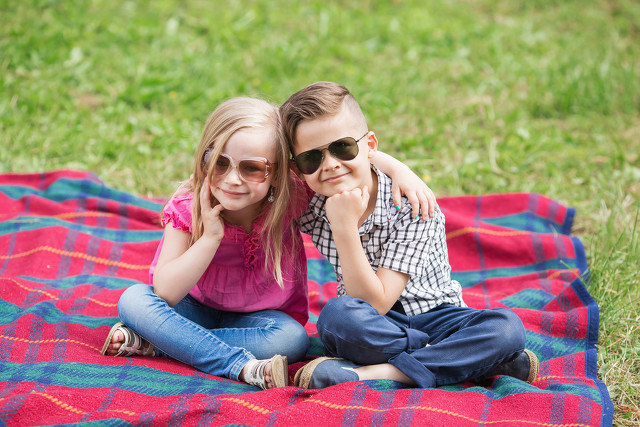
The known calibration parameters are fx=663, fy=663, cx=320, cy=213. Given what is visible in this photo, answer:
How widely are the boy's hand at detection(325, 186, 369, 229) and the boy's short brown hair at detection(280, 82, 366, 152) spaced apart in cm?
31

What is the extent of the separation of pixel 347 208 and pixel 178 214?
0.73m

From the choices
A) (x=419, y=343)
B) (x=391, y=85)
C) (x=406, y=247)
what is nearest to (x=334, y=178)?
(x=406, y=247)

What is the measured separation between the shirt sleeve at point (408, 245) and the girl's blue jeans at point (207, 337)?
20.2 inches

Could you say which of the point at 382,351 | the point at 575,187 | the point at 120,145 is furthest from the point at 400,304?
the point at 120,145

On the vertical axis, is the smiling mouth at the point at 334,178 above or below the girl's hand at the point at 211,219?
above

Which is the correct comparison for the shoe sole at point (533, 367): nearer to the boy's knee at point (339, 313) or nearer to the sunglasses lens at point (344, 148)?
the boy's knee at point (339, 313)

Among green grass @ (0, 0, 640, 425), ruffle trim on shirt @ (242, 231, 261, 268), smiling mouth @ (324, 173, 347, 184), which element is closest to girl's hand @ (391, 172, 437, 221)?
smiling mouth @ (324, 173, 347, 184)

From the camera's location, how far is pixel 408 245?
105 inches

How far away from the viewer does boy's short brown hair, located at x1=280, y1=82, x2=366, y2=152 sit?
257cm

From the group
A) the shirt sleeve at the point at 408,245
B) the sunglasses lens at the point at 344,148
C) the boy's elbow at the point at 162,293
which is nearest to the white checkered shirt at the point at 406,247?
the shirt sleeve at the point at 408,245

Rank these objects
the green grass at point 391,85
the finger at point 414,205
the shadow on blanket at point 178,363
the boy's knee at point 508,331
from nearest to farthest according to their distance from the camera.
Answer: the shadow on blanket at point 178,363 → the boy's knee at point 508,331 → the finger at point 414,205 → the green grass at point 391,85

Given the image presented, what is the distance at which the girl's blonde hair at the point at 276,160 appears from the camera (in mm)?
2631

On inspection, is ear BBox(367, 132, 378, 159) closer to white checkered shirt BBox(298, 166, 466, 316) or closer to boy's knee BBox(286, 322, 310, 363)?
white checkered shirt BBox(298, 166, 466, 316)

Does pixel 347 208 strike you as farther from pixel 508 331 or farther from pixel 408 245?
pixel 508 331
